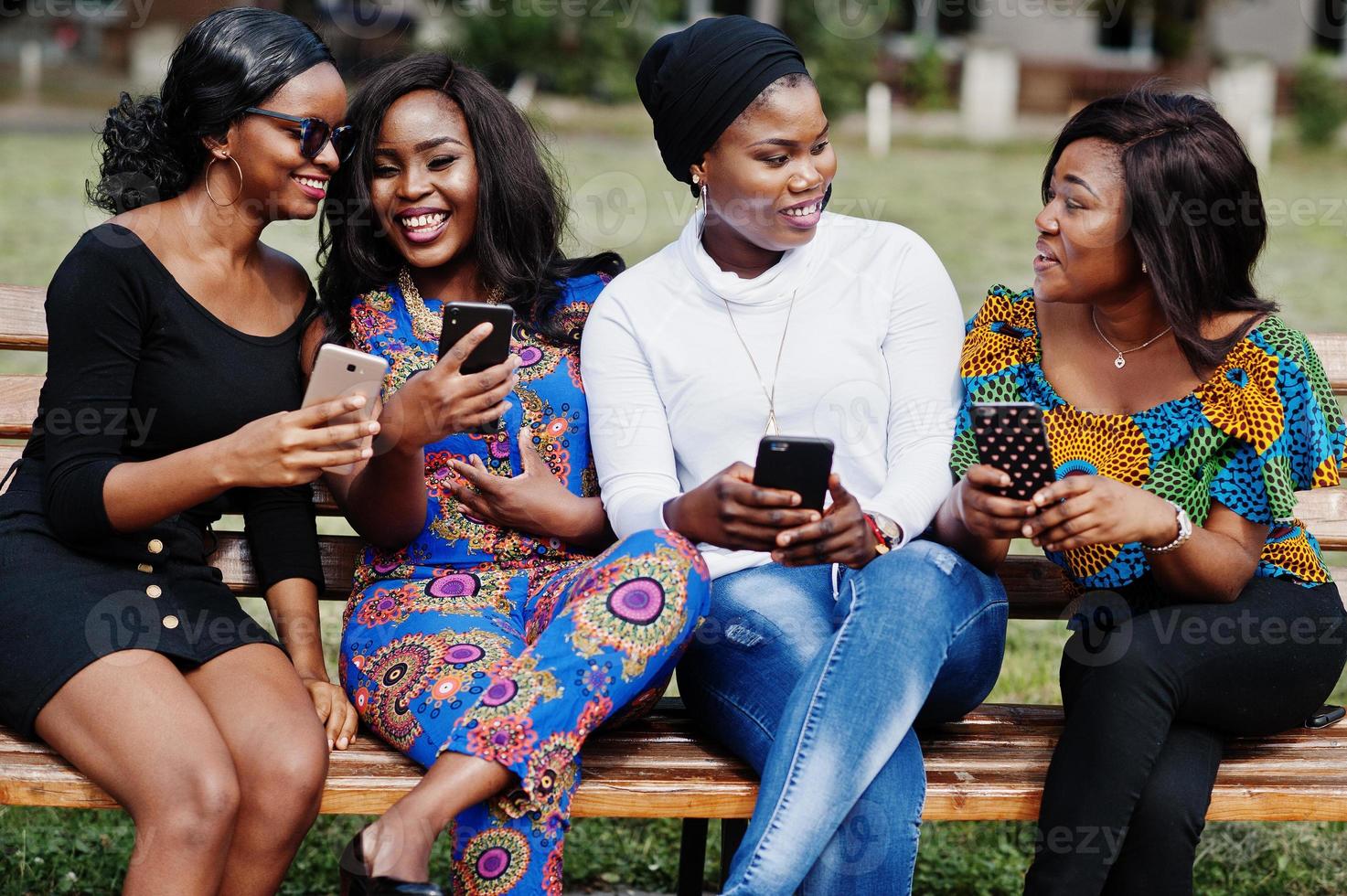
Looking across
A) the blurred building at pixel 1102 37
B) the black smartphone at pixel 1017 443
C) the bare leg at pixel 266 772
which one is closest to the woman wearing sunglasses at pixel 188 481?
the bare leg at pixel 266 772

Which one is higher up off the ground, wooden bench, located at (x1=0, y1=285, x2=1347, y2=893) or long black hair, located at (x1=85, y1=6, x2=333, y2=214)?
long black hair, located at (x1=85, y1=6, x2=333, y2=214)

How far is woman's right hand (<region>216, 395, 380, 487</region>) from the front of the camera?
276 cm

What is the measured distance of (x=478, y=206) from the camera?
3.45 m

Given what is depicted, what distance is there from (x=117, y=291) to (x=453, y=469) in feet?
2.55

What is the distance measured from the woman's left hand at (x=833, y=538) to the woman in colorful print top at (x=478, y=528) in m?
0.18

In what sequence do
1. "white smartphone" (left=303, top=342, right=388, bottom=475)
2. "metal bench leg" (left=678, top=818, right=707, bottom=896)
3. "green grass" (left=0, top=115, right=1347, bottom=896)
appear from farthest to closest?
"green grass" (left=0, top=115, right=1347, bottom=896)
"metal bench leg" (left=678, top=818, right=707, bottom=896)
"white smartphone" (left=303, top=342, right=388, bottom=475)

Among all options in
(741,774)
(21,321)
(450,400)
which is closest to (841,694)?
(741,774)

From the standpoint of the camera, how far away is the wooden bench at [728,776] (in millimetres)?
2791

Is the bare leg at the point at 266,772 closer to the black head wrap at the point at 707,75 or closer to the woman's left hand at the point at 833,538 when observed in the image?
the woman's left hand at the point at 833,538

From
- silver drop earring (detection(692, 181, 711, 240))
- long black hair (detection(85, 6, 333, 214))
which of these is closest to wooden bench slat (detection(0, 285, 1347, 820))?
silver drop earring (detection(692, 181, 711, 240))

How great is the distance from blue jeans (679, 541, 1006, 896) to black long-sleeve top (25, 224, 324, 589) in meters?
1.00

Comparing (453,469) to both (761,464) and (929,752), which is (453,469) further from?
(929,752)

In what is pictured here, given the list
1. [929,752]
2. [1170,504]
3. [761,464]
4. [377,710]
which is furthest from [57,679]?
[1170,504]

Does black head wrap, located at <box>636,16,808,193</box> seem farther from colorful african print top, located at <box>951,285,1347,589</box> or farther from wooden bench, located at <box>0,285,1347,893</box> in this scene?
wooden bench, located at <box>0,285,1347,893</box>
